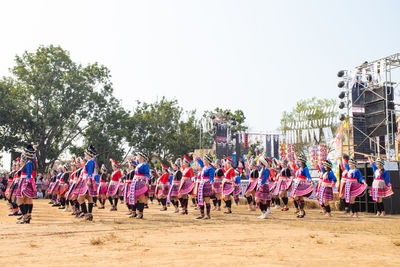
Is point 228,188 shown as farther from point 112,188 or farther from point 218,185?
point 112,188

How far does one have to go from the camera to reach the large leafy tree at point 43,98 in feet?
92.1

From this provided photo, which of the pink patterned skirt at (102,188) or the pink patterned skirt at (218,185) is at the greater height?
the pink patterned skirt at (218,185)

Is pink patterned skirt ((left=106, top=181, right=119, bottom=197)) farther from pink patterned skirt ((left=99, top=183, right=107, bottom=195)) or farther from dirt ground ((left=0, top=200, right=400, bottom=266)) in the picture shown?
dirt ground ((left=0, top=200, right=400, bottom=266))

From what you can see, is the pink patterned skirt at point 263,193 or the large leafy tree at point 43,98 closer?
the pink patterned skirt at point 263,193

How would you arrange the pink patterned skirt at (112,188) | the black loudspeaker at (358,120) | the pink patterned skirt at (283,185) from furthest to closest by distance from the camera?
the black loudspeaker at (358,120)
the pink patterned skirt at (112,188)
the pink patterned skirt at (283,185)

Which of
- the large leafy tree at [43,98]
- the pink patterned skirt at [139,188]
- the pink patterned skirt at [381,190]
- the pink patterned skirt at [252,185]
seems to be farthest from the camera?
the large leafy tree at [43,98]

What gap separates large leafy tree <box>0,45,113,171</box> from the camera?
28.1 m

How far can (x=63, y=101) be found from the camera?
29.3 meters

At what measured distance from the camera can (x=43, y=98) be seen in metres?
28.6

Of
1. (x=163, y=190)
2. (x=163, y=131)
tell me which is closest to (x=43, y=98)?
(x=163, y=131)

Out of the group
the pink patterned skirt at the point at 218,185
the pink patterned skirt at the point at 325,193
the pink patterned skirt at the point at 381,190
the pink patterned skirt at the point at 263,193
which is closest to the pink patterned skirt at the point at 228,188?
the pink patterned skirt at the point at 218,185

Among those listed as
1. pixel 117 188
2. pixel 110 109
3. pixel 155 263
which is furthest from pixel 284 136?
pixel 155 263

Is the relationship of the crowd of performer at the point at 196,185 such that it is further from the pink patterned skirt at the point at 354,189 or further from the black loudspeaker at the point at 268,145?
the black loudspeaker at the point at 268,145

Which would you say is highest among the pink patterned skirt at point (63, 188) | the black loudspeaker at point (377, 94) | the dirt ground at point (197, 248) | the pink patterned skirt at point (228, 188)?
the black loudspeaker at point (377, 94)
